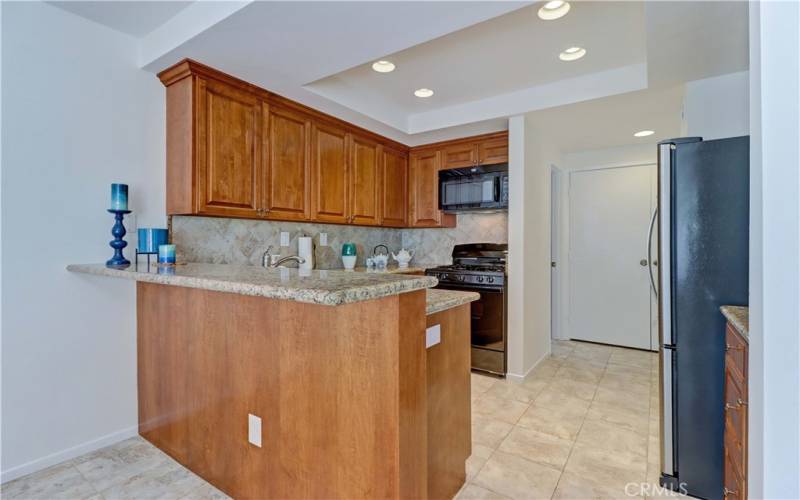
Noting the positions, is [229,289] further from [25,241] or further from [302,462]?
[25,241]

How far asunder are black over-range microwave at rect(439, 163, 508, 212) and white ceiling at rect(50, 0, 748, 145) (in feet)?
1.91

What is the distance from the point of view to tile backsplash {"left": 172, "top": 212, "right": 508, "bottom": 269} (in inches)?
101

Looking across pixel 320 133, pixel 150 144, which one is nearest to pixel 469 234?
pixel 320 133

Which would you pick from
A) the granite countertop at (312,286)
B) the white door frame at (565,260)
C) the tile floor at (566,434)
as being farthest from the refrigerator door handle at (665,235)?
the white door frame at (565,260)

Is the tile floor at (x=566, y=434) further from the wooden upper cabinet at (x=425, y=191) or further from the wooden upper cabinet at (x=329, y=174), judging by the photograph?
the wooden upper cabinet at (x=329, y=174)

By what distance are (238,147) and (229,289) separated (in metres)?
1.63

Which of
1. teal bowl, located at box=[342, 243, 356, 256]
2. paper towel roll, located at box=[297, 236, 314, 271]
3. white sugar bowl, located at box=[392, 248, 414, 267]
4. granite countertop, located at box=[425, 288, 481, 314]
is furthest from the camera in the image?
white sugar bowl, located at box=[392, 248, 414, 267]

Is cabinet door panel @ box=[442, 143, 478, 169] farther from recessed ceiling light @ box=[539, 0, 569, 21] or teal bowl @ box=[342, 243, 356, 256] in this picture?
recessed ceiling light @ box=[539, 0, 569, 21]

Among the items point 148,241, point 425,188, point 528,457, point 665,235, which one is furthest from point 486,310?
point 148,241

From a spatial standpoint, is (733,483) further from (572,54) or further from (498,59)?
(498,59)

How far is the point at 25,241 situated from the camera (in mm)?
1883

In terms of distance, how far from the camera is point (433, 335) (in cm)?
154

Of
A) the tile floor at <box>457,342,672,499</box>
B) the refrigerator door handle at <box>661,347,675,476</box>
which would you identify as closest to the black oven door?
the tile floor at <box>457,342,672,499</box>

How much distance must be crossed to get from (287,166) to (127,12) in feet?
4.01
